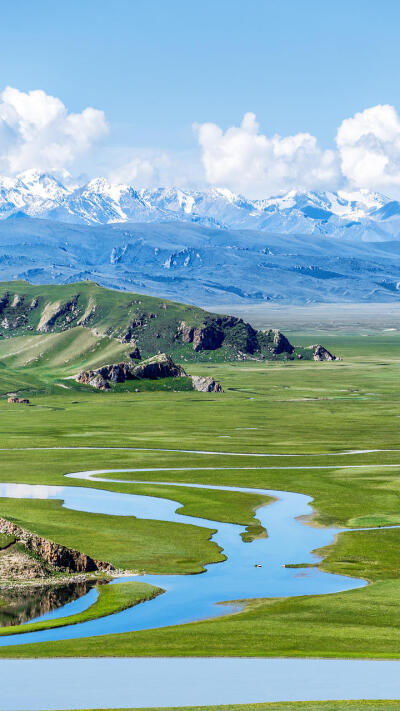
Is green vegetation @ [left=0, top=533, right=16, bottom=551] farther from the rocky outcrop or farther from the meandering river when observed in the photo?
the meandering river

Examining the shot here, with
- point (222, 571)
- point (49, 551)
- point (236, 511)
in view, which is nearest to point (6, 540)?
point (49, 551)

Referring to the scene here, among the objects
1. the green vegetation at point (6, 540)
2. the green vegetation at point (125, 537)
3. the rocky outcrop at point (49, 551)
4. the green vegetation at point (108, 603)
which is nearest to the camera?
the green vegetation at point (108, 603)

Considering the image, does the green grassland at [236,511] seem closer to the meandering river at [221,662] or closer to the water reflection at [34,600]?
the meandering river at [221,662]

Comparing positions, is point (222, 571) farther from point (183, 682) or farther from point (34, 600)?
point (183, 682)

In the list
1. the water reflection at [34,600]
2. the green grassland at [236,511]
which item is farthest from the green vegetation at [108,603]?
the green grassland at [236,511]

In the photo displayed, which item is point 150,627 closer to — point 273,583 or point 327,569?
point 273,583

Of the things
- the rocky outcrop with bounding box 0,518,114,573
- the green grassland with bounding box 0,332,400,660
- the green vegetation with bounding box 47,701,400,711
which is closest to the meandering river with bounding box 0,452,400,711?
the green vegetation with bounding box 47,701,400,711
